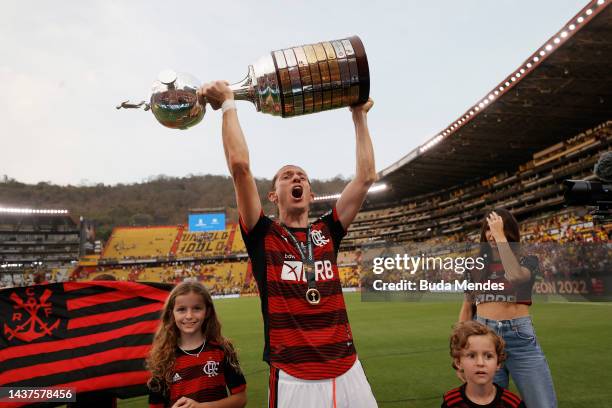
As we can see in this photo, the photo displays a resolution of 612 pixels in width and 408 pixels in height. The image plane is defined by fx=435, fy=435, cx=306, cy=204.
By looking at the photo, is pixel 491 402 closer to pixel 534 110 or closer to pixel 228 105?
pixel 228 105

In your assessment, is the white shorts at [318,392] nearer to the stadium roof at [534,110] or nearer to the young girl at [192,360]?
the young girl at [192,360]

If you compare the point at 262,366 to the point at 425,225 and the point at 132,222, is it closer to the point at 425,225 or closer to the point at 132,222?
the point at 425,225

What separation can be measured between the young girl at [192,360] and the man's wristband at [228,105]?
1.42 metres

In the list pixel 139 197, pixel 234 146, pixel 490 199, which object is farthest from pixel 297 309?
pixel 139 197

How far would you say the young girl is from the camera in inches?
105

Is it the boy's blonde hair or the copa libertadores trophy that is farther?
the boy's blonde hair

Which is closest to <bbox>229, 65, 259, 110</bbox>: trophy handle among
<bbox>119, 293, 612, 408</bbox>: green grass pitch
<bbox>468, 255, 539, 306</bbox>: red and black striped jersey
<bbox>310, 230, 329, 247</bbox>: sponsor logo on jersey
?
<bbox>310, 230, 329, 247</bbox>: sponsor logo on jersey

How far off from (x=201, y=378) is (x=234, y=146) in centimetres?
157

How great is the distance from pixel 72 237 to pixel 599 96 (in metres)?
66.9

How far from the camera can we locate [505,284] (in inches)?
113

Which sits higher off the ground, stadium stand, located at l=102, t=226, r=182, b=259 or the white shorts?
stadium stand, located at l=102, t=226, r=182, b=259

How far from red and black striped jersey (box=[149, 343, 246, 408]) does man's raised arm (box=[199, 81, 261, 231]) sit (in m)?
1.22

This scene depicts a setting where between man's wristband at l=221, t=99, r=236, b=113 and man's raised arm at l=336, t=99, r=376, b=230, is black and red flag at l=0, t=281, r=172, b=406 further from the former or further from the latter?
man's wristband at l=221, t=99, r=236, b=113

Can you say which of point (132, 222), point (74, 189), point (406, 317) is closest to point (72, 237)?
point (132, 222)
